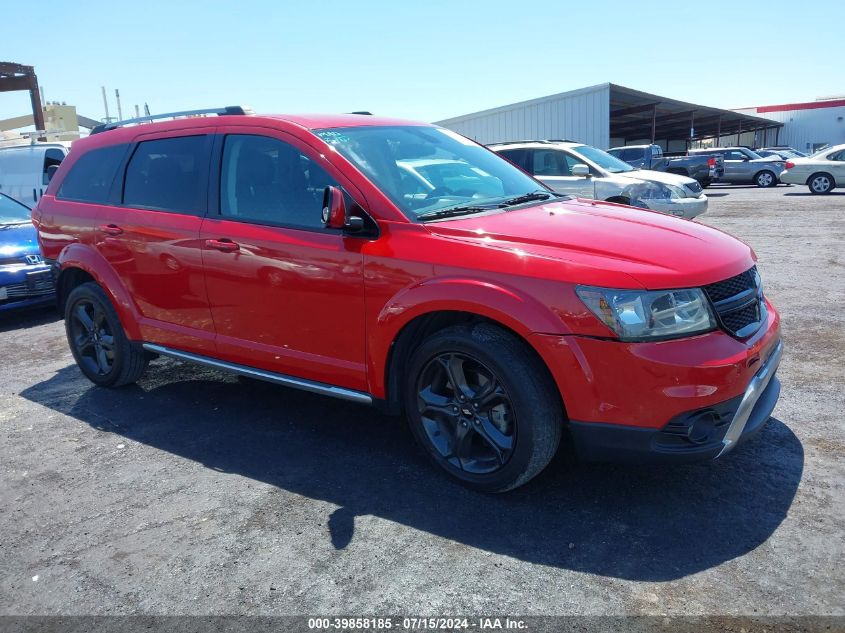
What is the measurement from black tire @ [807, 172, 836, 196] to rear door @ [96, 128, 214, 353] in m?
20.8

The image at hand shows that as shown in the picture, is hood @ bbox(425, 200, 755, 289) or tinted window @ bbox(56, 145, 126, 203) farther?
tinted window @ bbox(56, 145, 126, 203)

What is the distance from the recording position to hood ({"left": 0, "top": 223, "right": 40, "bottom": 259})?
7465mm

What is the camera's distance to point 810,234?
1155cm

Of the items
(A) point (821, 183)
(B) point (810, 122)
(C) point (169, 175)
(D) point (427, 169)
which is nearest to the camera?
(D) point (427, 169)

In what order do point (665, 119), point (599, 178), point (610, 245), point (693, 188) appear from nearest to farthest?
point (610, 245)
point (599, 178)
point (693, 188)
point (665, 119)

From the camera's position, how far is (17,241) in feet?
25.3

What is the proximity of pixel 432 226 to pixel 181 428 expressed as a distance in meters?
2.23

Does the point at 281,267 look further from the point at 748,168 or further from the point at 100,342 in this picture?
the point at 748,168

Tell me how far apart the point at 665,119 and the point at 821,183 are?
983 inches

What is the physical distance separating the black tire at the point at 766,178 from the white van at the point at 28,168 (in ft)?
76.0

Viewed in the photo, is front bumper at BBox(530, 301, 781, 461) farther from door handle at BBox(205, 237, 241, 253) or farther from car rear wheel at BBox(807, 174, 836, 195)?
car rear wheel at BBox(807, 174, 836, 195)

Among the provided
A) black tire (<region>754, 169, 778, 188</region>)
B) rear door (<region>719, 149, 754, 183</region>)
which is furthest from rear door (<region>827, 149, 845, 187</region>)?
rear door (<region>719, 149, 754, 183</region>)

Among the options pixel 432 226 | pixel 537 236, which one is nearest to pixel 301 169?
pixel 432 226

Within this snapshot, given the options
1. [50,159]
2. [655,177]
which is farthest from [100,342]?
[655,177]
